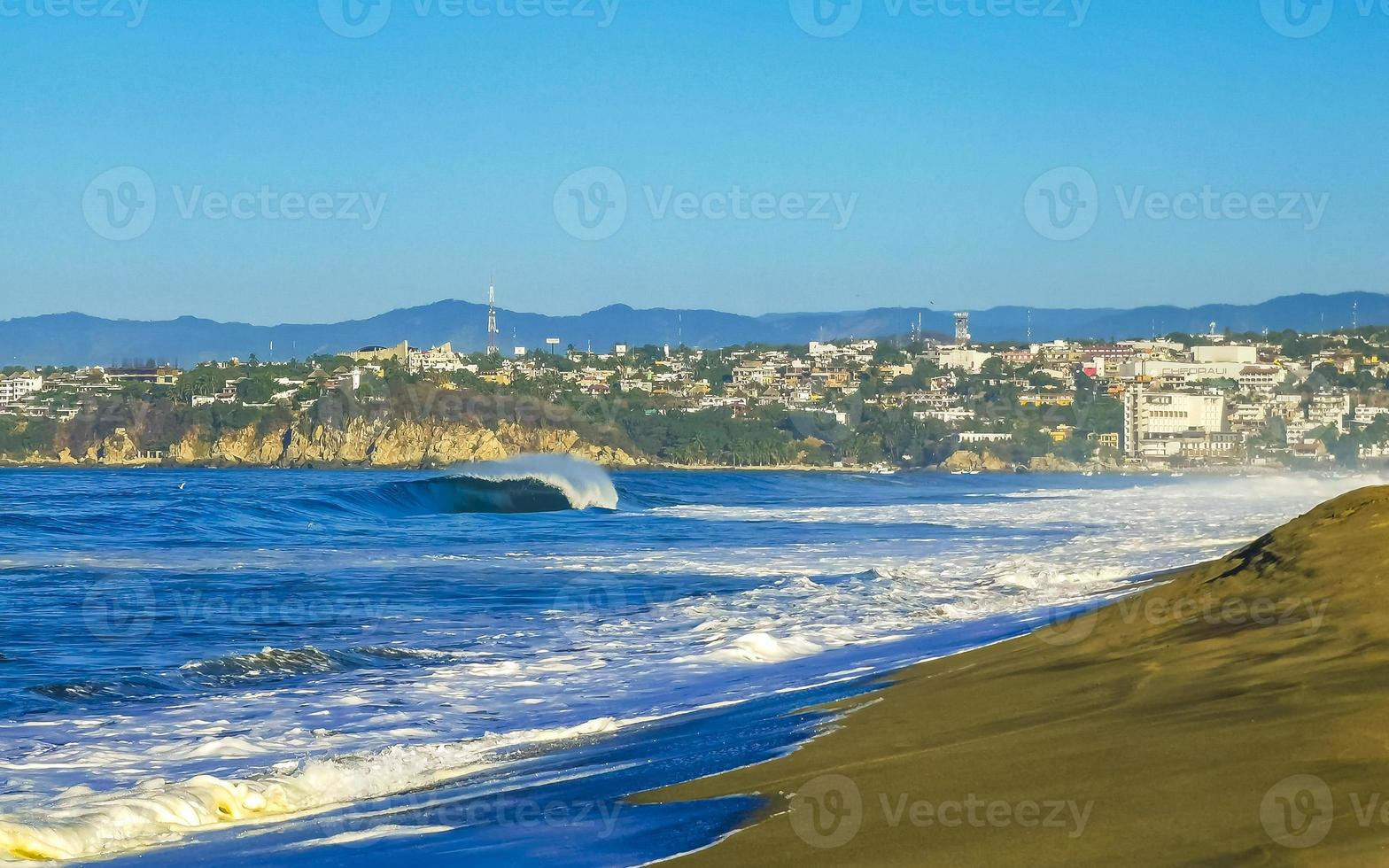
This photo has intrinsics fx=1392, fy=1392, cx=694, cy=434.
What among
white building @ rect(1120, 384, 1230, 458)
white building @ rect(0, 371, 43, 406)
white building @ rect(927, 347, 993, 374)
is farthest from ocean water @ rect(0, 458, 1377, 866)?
white building @ rect(927, 347, 993, 374)

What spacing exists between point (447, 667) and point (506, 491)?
38488 millimetres

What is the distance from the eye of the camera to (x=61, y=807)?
22.5ft

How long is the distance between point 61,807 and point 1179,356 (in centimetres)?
19242

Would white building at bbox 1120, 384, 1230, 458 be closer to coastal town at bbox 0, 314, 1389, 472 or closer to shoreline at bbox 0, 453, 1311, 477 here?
coastal town at bbox 0, 314, 1389, 472

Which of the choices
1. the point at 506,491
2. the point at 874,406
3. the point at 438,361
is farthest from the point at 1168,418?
the point at 506,491

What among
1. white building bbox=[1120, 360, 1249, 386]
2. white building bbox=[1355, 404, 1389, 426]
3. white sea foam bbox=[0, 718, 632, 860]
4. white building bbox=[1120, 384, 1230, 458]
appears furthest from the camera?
white building bbox=[1120, 360, 1249, 386]

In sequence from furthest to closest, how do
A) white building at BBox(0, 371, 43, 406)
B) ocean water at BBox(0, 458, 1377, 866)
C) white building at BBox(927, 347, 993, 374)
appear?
white building at BBox(927, 347, 993, 374), white building at BBox(0, 371, 43, 406), ocean water at BBox(0, 458, 1377, 866)

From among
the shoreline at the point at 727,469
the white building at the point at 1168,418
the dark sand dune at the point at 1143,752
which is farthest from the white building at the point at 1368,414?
the dark sand dune at the point at 1143,752

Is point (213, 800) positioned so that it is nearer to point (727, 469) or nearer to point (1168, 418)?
point (727, 469)

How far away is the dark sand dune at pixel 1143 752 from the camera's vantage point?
445cm

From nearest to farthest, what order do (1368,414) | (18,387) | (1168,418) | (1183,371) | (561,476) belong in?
(561,476) → (1368,414) → (1168,418) → (18,387) → (1183,371)

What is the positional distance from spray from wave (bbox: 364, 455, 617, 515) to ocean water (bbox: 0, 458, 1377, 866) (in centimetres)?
1606

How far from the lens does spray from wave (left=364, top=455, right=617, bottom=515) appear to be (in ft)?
155

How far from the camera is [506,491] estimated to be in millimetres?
49906
